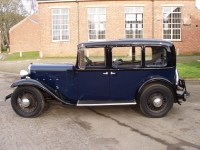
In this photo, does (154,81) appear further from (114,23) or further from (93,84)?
(114,23)

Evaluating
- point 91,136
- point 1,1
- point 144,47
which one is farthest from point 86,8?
point 1,1

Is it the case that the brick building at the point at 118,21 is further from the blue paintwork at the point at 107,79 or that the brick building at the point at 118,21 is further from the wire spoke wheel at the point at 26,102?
the wire spoke wheel at the point at 26,102

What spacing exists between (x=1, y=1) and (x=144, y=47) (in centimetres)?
4096

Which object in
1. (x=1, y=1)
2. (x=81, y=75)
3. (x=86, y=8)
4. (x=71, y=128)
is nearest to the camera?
(x=71, y=128)

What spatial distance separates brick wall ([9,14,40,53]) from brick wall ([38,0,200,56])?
1627cm

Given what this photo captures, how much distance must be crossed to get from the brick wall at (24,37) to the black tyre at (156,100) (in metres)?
34.7

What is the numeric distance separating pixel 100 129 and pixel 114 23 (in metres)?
18.5

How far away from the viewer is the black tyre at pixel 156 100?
594 centimetres

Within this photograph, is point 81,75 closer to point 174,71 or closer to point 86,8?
point 174,71

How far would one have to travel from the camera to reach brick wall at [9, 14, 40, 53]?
126ft

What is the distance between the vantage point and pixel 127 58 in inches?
242

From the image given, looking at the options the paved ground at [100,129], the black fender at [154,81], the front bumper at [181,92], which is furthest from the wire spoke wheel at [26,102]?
the front bumper at [181,92]

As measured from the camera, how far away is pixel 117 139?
15.4 feet

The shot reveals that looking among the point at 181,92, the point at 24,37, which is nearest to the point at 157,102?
the point at 181,92
